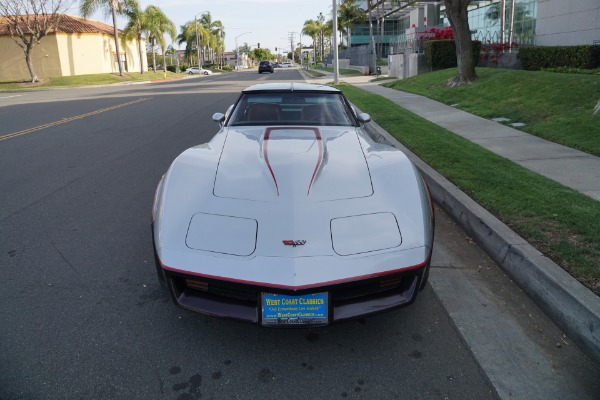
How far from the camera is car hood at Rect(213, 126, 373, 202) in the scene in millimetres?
2959

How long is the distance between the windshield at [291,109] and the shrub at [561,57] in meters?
14.0

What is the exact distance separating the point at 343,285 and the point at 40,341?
1.83 metres

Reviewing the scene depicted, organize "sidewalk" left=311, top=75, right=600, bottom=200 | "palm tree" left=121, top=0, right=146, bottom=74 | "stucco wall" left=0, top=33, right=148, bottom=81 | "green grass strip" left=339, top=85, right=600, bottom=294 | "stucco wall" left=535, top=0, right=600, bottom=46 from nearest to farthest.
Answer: "green grass strip" left=339, top=85, right=600, bottom=294 → "sidewalk" left=311, top=75, right=600, bottom=200 → "stucco wall" left=535, top=0, right=600, bottom=46 → "stucco wall" left=0, top=33, right=148, bottom=81 → "palm tree" left=121, top=0, right=146, bottom=74

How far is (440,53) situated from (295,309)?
22.0 metres

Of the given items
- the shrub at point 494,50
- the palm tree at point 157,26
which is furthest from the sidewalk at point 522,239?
the palm tree at point 157,26

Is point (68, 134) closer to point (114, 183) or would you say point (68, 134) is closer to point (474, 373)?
point (114, 183)

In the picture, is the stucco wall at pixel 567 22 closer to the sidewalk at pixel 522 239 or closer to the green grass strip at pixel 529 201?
the sidewalk at pixel 522 239

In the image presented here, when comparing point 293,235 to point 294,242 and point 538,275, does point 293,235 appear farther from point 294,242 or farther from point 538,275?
point 538,275

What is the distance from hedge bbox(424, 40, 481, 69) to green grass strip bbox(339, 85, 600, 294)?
15.5m

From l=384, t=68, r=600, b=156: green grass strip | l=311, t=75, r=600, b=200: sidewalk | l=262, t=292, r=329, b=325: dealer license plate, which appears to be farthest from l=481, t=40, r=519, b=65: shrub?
l=262, t=292, r=329, b=325: dealer license plate

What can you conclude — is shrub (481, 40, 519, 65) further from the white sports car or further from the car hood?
the white sports car

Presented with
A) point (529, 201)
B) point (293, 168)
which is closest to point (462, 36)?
point (529, 201)

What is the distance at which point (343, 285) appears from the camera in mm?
2500

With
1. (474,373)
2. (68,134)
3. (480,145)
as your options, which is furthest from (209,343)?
(68,134)
